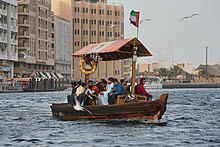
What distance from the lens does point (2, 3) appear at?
11906 cm

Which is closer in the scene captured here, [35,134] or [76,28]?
[35,134]

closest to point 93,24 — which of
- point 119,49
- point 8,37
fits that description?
point 8,37

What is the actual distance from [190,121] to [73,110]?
602 cm

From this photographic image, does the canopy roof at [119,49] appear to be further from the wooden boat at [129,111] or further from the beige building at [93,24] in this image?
the beige building at [93,24]

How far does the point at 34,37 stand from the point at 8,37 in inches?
611

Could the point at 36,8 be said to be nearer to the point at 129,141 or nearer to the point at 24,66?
the point at 24,66

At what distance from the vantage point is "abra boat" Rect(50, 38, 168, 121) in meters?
30.4

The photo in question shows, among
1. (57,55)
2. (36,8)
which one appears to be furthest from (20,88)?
(57,55)

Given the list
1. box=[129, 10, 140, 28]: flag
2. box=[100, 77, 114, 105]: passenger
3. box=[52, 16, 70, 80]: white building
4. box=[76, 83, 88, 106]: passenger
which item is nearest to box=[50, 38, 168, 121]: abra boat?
box=[76, 83, 88, 106]: passenger

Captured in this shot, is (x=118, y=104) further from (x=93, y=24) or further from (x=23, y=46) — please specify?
(x=93, y=24)

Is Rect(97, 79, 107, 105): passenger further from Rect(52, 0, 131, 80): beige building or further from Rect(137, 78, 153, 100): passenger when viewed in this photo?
Rect(52, 0, 131, 80): beige building

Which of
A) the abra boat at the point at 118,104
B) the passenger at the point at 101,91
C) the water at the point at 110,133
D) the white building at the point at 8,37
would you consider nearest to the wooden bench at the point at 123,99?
the abra boat at the point at 118,104

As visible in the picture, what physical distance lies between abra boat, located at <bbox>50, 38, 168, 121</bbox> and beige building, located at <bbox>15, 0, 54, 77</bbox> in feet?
282

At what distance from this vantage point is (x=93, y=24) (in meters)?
177
